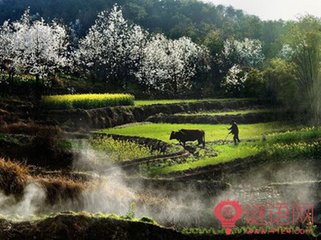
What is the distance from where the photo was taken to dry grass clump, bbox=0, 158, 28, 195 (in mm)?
11773

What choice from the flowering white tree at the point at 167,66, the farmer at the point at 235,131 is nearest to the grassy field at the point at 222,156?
the farmer at the point at 235,131

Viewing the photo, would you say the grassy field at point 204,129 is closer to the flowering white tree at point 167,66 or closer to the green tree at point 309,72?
the green tree at point 309,72

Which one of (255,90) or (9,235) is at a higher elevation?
(255,90)

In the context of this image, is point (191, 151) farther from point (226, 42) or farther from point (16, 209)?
point (226, 42)

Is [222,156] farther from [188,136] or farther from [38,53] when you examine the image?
[38,53]

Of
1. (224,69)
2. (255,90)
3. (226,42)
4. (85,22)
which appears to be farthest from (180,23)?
(255,90)

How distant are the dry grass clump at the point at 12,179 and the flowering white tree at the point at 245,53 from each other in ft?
96.6

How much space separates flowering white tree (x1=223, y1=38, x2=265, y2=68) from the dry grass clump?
29455 mm

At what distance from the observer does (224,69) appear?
41.3 meters

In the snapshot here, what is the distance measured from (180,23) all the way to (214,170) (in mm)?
41822

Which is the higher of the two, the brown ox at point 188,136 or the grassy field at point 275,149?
the brown ox at point 188,136

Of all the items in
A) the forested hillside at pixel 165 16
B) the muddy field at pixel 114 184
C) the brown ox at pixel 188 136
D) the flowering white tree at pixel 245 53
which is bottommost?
the muddy field at pixel 114 184

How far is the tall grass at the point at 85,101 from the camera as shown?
20031mm

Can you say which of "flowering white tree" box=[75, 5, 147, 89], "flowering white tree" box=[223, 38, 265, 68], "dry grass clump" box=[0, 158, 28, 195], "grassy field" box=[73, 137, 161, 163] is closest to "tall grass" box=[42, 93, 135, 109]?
"grassy field" box=[73, 137, 161, 163]
